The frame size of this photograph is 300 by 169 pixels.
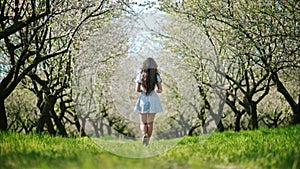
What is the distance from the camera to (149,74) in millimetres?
6703

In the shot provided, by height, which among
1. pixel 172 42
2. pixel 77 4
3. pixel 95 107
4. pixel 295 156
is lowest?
pixel 295 156

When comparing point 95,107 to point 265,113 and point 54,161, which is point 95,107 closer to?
point 54,161

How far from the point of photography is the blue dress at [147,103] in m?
6.76

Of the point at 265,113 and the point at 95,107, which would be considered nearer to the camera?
the point at 95,107

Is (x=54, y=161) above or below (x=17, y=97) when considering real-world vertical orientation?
below

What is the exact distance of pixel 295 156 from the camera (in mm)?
4770

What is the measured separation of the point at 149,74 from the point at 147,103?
448 millimetres

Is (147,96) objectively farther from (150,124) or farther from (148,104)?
(150,124)

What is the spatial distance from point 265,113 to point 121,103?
29195 mm

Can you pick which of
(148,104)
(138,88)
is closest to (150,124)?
(148,104)

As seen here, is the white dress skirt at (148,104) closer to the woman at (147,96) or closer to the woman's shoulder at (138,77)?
the woman at (147,96)

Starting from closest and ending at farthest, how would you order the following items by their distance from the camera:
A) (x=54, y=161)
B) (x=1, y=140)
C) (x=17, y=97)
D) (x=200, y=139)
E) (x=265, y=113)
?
(x=54, y=161)
(x=1, y=140)
(x=200, y=139)
(x=17, y=97)
(x=265, y=113)

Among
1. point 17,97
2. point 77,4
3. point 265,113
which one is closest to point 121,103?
point 77,4

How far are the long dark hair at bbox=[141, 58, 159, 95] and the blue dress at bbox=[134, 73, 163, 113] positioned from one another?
7cm
